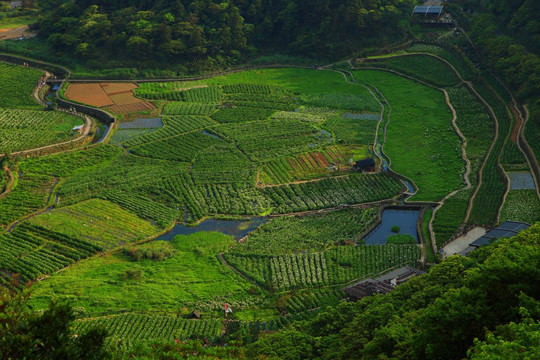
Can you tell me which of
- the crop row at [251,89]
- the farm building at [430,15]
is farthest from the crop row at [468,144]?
the crop row at [251,89]

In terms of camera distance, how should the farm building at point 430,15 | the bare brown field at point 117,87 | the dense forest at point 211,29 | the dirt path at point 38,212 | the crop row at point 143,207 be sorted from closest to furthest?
1. the dirt path at point 38,212
2. the crop row at point 143,207
3. the bare brown field at point 117,87
4. the dense forest at point 211,29
5. the farm building at point 430,15

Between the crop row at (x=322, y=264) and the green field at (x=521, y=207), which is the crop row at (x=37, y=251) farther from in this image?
the green field at (x=521, y=207)

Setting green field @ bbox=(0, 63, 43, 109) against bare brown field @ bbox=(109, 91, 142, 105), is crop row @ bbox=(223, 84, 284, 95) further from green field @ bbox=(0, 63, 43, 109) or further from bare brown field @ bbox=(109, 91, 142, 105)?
green field @ bbox=(0, 63, 43, 109)

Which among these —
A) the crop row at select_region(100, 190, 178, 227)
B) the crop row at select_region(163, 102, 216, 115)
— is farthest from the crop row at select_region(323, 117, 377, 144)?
the crop row at select_region(100, 190, 178, 227)

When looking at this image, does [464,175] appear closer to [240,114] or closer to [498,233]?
[498,233]

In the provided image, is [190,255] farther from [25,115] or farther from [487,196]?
[25,115]
